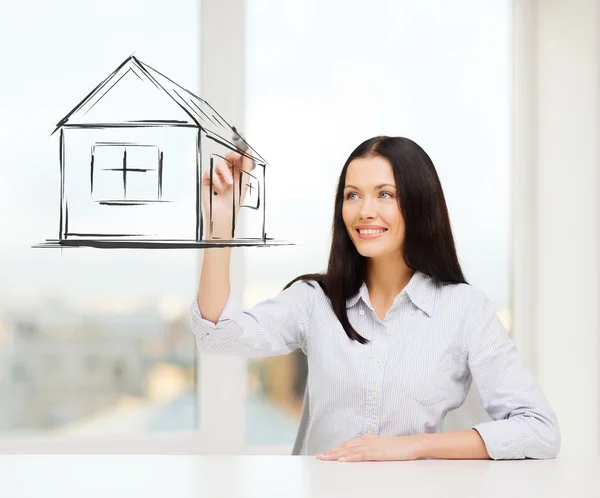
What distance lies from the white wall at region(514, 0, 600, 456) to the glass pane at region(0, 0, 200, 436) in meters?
1.16

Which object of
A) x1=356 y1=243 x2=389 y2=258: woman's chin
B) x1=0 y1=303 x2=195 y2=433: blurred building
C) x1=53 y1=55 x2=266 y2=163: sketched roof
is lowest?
x1=0 y1=303 x2=195 y2=433: blurred building

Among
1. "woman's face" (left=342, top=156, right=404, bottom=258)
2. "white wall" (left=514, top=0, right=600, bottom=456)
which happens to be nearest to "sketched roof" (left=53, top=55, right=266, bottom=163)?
"woman's face" (left=342, top=156, right=404, bottom=258)

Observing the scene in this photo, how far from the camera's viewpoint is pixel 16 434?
2.46 metres

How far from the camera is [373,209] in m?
1.53

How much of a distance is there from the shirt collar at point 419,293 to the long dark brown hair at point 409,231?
12mm

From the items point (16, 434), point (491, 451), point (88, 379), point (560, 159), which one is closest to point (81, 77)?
point (88, 379)

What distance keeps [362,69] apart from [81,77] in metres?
0.93

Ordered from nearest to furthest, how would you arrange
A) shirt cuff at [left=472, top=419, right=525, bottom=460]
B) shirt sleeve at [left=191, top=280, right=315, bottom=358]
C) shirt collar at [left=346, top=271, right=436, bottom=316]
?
1. shirt cuff at [left=472, top=419, right=525, bottom=460]
2. shirt sleeve at [left=191, top=280, right=315, bottom=358]
3. shirt collar at [left=346, top=271, right=436, bottom=316]

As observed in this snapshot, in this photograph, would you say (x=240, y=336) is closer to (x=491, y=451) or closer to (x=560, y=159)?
(x=491, y=451)

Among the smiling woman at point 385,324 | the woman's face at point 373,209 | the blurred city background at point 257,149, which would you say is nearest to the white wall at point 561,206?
the blurred city background at point 257,149

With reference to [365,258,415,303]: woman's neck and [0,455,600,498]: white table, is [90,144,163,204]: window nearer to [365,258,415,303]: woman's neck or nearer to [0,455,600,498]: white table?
[365,258,415,303]: woman's neck

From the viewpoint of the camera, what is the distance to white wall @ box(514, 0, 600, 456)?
248 cm

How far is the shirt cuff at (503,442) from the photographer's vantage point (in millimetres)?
1341

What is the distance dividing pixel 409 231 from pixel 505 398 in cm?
38
